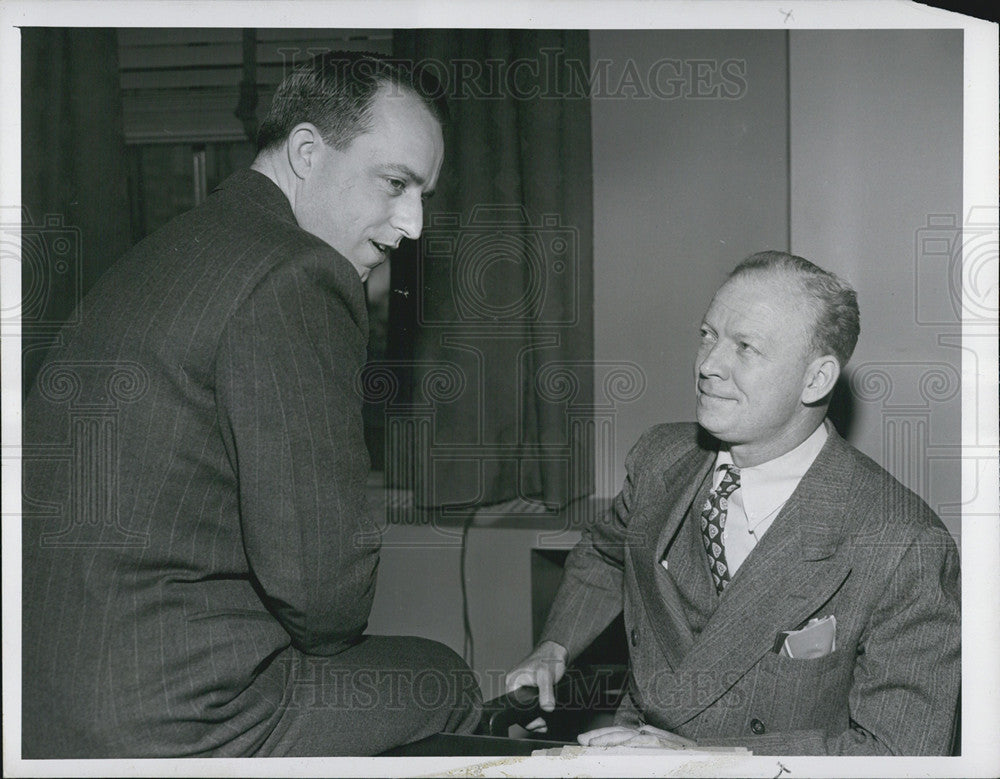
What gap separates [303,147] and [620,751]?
0.95m

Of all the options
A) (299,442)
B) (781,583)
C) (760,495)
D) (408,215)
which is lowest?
(781,583)

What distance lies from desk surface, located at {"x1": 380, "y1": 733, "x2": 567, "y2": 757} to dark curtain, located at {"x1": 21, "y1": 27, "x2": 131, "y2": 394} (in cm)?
73

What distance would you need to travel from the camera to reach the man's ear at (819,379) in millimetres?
1374

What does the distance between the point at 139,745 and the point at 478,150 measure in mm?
1416

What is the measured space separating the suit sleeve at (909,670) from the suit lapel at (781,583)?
82mm

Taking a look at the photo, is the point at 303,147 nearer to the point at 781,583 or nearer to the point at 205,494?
the point at 205,494

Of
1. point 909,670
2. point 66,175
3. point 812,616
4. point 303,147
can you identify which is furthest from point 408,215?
point 909,670

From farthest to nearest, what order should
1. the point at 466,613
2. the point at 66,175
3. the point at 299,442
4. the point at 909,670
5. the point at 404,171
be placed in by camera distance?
the point at 466,613 < the point at 66,175 < the point at 404,171 < the point at 909,670 < the point at 299,442

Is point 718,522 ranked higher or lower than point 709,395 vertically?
lower

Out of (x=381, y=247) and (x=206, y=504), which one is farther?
(x=381, y=247)

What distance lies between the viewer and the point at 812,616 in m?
1.31

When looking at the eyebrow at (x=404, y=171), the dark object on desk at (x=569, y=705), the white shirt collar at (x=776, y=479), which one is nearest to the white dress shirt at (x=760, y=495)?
the white shirt collar at (x=776, y=479)

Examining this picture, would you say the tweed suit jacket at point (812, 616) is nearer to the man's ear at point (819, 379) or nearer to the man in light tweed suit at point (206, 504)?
the man's ear at point (819, 379)

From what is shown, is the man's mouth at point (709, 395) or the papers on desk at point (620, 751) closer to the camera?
the papers on desk at point (620, 751)
